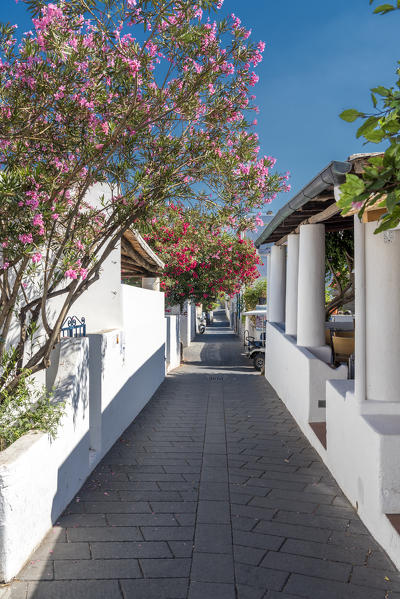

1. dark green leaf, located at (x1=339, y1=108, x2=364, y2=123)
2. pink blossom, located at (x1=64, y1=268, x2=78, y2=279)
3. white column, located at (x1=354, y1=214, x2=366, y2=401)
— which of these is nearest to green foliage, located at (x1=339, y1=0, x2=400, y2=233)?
dark green leaf, located at (x1=339, y1=108, x2=364, y2=123)

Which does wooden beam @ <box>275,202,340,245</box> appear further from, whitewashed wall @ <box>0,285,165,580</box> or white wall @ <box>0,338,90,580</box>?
white wall @ <box>0,338,90,580</box>

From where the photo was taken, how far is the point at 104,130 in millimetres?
4797

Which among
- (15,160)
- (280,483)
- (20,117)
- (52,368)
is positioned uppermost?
(20,117)

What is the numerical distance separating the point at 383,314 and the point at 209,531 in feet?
8.51

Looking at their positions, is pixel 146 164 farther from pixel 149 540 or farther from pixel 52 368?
pixel 149 540

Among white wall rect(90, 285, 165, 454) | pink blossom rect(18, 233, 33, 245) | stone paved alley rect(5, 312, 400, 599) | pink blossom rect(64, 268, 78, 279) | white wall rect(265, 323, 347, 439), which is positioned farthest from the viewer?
white wall rect(265, 323, 347, 439)

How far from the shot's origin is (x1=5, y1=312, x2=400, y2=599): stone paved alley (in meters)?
3.38

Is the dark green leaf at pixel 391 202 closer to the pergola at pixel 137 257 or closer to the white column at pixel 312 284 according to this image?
the pergola at pixel 137 257

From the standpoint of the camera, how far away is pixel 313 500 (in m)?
4.93

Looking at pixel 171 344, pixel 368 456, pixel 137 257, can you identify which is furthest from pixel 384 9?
pixel 171 344

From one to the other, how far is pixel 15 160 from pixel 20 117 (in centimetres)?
53

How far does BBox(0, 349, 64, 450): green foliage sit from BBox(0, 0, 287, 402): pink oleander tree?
0.27 ft

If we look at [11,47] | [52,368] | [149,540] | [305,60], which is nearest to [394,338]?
[149,540]

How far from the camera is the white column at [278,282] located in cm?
1313
